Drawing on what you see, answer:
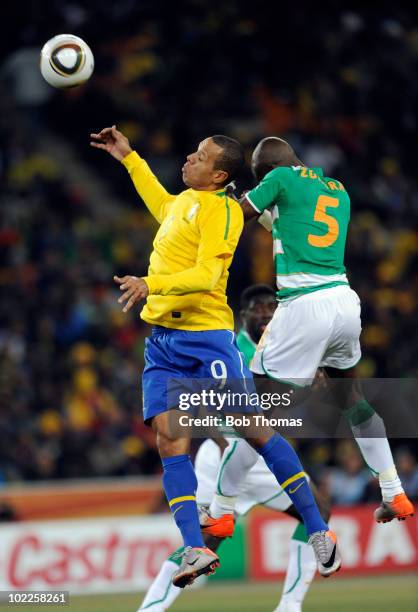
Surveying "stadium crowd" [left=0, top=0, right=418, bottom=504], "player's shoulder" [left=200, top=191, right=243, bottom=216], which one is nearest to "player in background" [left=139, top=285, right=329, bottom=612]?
"player's shoulder" [left=200, top=191, right=243, bottom=216]

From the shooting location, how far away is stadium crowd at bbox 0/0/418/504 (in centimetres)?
1449

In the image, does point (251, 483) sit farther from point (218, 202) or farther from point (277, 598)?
point (218, 202)

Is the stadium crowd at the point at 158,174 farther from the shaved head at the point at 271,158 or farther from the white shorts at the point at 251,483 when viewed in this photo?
the shaved head at the point at 271,158

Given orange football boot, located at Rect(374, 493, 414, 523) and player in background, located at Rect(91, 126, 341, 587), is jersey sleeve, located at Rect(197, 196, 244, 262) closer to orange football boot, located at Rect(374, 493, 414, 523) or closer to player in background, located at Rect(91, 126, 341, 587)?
player in background, located at Rect(91, 126, 341, 587)

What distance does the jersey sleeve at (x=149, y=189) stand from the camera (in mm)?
7898

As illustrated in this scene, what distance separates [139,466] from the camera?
14406mm

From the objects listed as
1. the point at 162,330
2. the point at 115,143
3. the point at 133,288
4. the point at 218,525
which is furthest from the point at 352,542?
the point at 133,288

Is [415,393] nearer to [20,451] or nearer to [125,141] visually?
[125,141]

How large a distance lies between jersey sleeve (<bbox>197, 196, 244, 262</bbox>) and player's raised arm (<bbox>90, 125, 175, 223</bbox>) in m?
0.57

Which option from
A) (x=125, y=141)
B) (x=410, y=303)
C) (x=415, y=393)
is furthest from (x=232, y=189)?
(x=410, y=303)

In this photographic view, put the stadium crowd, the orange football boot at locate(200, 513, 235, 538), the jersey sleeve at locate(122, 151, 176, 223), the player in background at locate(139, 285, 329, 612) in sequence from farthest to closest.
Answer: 1. the stadium crowd
2. the player in background at locate(139, 285, 329, 612)
3. the orange football boot at locate(200, 513, 235, 538)
4. the jersey sleeve at locate(122, 151, 176, 223)

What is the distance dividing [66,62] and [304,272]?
6.60 feet

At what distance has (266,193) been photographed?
7.45 m

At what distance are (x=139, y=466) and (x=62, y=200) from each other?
464 cm
